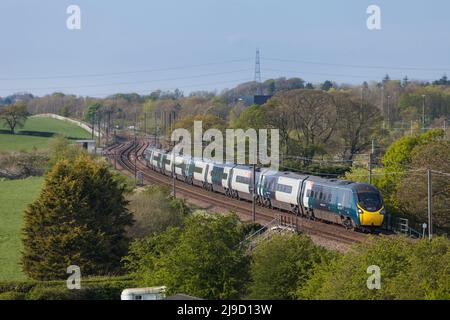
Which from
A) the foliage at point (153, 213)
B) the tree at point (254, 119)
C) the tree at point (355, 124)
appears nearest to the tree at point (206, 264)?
the foliage at point (153, 213)

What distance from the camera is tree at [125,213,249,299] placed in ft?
109

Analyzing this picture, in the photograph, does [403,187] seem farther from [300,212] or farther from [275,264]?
[275,264]

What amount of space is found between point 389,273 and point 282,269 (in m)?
4.94

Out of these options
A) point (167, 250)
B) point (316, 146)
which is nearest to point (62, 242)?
point (167, 250)

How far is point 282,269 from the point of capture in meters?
33.3

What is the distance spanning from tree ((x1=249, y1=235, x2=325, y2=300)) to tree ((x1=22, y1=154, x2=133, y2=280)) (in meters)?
14.3

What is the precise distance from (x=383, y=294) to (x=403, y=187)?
2675 centimetres

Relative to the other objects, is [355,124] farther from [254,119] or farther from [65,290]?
[65,290]

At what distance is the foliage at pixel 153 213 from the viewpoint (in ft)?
172

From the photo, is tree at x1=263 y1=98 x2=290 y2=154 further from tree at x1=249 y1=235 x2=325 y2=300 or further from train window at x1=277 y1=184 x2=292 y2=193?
tree at x1=249 y1=235 x2=325 y2=300

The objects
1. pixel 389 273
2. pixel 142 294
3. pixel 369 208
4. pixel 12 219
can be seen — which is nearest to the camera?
pixel 389 273

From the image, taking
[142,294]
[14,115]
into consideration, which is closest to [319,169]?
[142,294]

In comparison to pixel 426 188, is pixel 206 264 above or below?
below

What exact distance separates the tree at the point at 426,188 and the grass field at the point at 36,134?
275 ft
